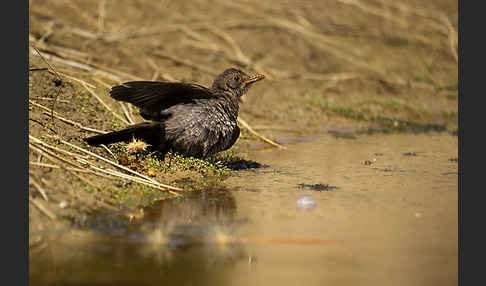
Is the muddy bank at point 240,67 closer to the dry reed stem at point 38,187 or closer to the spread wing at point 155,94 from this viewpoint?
the dry reed stem at point 38,187

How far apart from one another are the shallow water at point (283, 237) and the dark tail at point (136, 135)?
0.77 metres

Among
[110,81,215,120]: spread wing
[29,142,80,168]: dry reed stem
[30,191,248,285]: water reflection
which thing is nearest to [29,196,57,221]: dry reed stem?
[30,191,248,285]: water reflection

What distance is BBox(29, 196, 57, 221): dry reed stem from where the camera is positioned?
4.32m

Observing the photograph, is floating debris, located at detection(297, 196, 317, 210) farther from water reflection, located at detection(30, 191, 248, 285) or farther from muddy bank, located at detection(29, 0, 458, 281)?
water reflection, located at detection(30, 191, 248, 285)

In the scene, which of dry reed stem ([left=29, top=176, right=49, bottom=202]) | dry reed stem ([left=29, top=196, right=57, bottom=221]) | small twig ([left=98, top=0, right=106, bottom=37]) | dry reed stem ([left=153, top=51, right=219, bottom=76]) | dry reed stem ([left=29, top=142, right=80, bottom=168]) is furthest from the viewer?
small twig ([left=98, top=0, right=106, bottom=37])

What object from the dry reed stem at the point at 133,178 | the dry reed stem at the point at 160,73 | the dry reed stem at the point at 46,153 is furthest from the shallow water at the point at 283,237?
the dry reed stem at the point at 160,73

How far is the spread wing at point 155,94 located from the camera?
565 centimetres

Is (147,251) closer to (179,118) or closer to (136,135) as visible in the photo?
(136,135)

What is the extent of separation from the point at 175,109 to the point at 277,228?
185 centimetres

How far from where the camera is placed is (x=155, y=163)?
19.1 feet

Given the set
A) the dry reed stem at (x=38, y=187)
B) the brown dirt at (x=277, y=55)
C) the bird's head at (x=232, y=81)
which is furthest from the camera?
the brown dirt at (x=277, y=55)

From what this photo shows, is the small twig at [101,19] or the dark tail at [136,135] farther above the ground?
the small twig at [101,19]

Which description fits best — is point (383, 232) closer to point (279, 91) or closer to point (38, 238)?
point (38, 238)

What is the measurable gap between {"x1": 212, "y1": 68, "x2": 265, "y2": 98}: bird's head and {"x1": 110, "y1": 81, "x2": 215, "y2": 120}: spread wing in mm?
322
